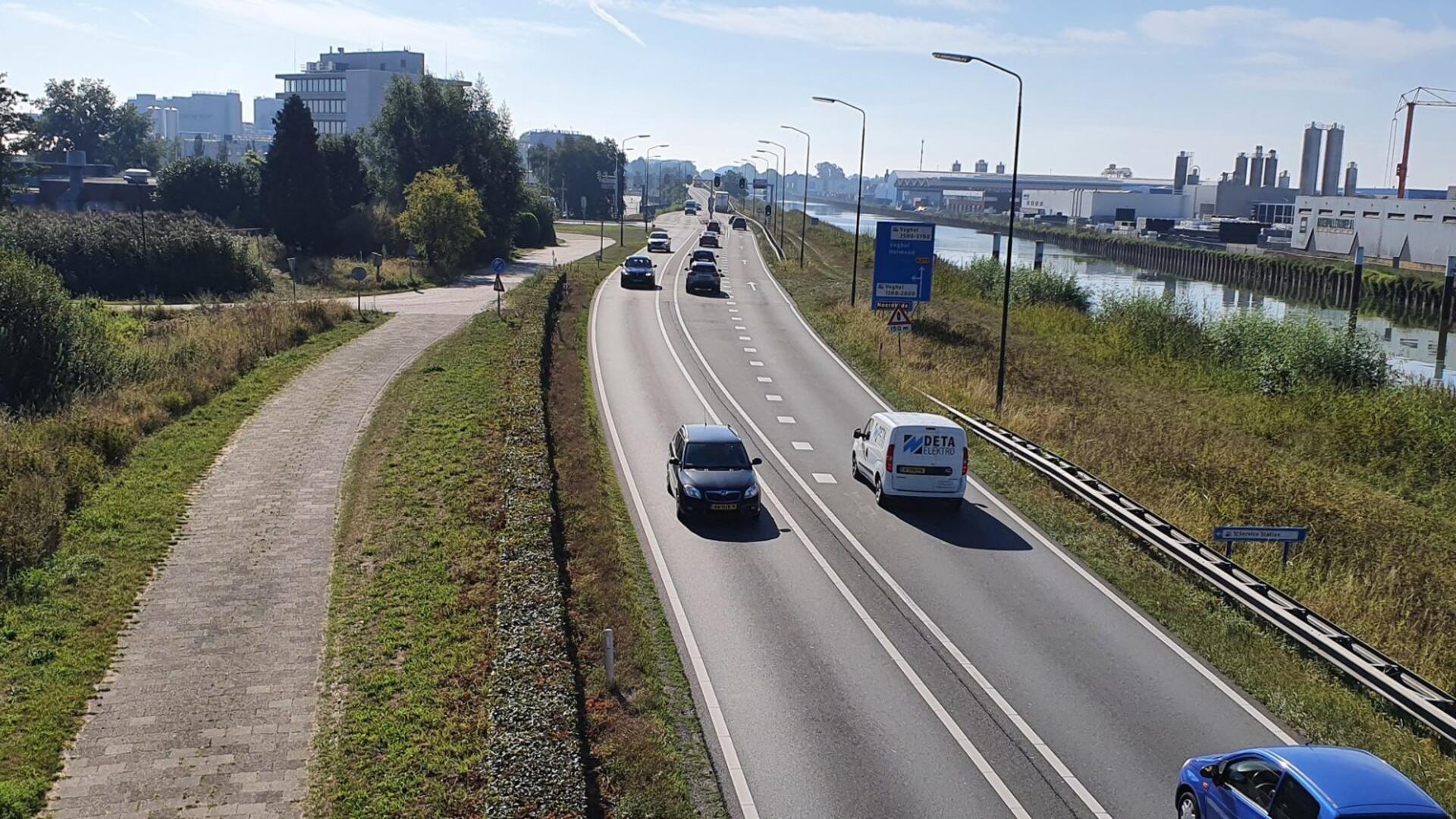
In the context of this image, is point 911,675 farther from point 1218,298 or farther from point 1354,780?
point 1218,298

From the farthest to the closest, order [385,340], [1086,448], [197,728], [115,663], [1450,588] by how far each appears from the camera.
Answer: [385,340]
[1086,448]
[1450,588]
[115,663]
[197,728]

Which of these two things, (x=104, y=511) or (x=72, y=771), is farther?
(x=104, y=511)

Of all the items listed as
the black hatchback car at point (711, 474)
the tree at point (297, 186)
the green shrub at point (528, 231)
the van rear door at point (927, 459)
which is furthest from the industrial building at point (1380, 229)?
the black hatchback car at point (711, 474)

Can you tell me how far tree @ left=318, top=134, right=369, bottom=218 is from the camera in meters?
72.8

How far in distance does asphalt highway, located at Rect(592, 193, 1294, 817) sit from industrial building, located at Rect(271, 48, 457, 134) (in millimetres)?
166036

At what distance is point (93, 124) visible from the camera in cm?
14250

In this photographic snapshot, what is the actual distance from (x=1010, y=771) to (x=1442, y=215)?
105 meters

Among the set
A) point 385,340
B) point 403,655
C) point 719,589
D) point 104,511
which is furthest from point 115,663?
point 385,340

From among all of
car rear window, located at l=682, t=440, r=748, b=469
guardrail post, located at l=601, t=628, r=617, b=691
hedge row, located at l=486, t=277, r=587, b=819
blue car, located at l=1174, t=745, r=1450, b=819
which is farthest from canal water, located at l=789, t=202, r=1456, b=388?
guardrail post, located at l=601, t=628, r=617, b=691

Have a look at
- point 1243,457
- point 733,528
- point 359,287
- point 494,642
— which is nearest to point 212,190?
point 359,287

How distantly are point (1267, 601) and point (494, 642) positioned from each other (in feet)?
35.6

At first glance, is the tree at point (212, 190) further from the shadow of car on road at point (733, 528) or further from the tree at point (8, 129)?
the shadow of car on road at point (733, 528)

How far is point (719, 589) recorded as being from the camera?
57.2 ft

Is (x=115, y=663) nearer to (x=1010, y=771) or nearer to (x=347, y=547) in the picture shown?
(x=347, y=547)
